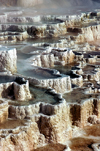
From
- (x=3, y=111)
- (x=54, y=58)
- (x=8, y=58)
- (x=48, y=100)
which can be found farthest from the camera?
(x=54, y=58)

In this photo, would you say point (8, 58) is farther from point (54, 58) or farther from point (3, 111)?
Result: point (54, 58)

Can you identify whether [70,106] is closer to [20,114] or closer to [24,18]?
[20,114]

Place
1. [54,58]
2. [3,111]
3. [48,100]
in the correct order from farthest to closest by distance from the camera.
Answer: [54,58] < [48,100] < [3,111]

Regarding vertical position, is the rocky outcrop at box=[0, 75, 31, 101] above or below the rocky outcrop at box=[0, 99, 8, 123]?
above

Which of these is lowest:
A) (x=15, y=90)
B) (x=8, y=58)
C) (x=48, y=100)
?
(x=48, y=100)

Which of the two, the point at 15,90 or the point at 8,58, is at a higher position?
the point at 8,58

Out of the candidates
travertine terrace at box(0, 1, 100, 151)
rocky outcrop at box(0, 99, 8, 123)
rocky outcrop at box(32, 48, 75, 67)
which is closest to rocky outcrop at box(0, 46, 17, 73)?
travertine terrace at box(0, 1, 100, 151)

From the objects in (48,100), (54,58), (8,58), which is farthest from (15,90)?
(54,58)

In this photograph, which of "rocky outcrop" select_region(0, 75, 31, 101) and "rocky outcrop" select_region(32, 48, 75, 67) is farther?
"rocky outcrop" select_region(32, 48, 75, 67)

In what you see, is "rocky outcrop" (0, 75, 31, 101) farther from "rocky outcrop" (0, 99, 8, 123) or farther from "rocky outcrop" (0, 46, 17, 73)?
"rocky outcrop" (0, 46, 17, 73)
